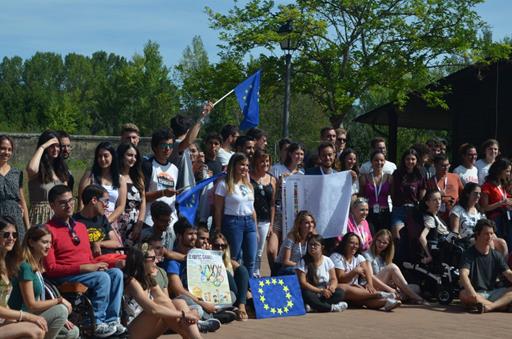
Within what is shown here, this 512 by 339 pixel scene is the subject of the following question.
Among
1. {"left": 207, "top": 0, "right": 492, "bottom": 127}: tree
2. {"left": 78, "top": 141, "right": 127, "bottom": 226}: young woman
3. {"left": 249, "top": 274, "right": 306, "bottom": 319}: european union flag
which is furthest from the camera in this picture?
{"left": 207, "top": 0, "right": 492, "bottom": 127}: tree

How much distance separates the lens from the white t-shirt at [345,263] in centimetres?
1068

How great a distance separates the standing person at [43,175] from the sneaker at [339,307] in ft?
11.1

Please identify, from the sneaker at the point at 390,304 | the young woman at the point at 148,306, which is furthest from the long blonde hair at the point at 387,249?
the young woman at the point at 148,306

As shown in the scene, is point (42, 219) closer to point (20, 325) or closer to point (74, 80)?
point (20, 325)

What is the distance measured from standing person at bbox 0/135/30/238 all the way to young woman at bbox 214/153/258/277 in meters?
2.28

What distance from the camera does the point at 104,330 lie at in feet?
25.3

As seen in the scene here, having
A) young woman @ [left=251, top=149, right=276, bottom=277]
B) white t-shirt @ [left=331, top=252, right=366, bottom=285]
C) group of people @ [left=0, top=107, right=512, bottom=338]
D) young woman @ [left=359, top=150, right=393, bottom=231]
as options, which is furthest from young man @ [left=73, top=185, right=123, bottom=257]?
young woman @ [left=359, top=150, right=393, bottom=231]

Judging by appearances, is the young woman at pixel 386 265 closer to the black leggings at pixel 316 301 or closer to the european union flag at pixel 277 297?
the black leggings at pixel 316 301

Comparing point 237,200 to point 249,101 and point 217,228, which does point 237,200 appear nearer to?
point 217,228

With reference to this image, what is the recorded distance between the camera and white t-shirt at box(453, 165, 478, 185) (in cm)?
1238

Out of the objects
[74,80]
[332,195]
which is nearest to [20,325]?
[332,195]

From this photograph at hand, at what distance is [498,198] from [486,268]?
4.74ft

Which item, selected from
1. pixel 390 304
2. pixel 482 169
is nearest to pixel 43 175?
pixel 390 304

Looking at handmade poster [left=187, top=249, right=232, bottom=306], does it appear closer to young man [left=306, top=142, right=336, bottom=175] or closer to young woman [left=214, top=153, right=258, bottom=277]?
young woman [left=214, top=153, right=258, bottom=277]
